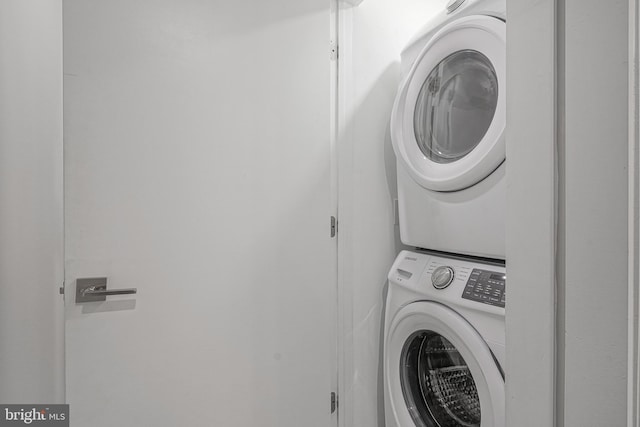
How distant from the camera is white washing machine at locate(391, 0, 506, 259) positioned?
1014mm

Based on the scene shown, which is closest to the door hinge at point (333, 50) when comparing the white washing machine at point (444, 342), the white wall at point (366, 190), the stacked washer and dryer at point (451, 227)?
the white wall at point (366, 190)

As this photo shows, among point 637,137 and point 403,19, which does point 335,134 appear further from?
point 637,137

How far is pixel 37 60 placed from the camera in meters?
0.22

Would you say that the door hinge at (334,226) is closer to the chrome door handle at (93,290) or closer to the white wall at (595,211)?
the chrome door handle at (93,290)

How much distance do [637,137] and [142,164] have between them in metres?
1.24

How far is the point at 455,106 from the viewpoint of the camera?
3.96 feet

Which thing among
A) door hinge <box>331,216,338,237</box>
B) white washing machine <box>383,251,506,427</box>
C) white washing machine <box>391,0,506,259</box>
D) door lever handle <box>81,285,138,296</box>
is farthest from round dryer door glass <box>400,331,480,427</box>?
door lever handle <box>81,285,138,296</box>

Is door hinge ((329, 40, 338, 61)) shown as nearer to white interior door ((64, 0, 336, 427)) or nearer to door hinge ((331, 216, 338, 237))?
white interior door ((64, 0, 336, 427))

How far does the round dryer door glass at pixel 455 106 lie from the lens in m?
1.09

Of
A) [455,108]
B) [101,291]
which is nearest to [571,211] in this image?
[455,108]

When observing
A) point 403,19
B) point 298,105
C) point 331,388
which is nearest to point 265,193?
point 298,105

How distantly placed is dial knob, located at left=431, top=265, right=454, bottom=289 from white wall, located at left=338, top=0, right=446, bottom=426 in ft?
1.33

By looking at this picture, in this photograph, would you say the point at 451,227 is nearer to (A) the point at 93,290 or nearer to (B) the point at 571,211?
(B) the point at 571,211

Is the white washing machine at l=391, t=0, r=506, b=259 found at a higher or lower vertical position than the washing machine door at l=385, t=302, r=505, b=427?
higher
